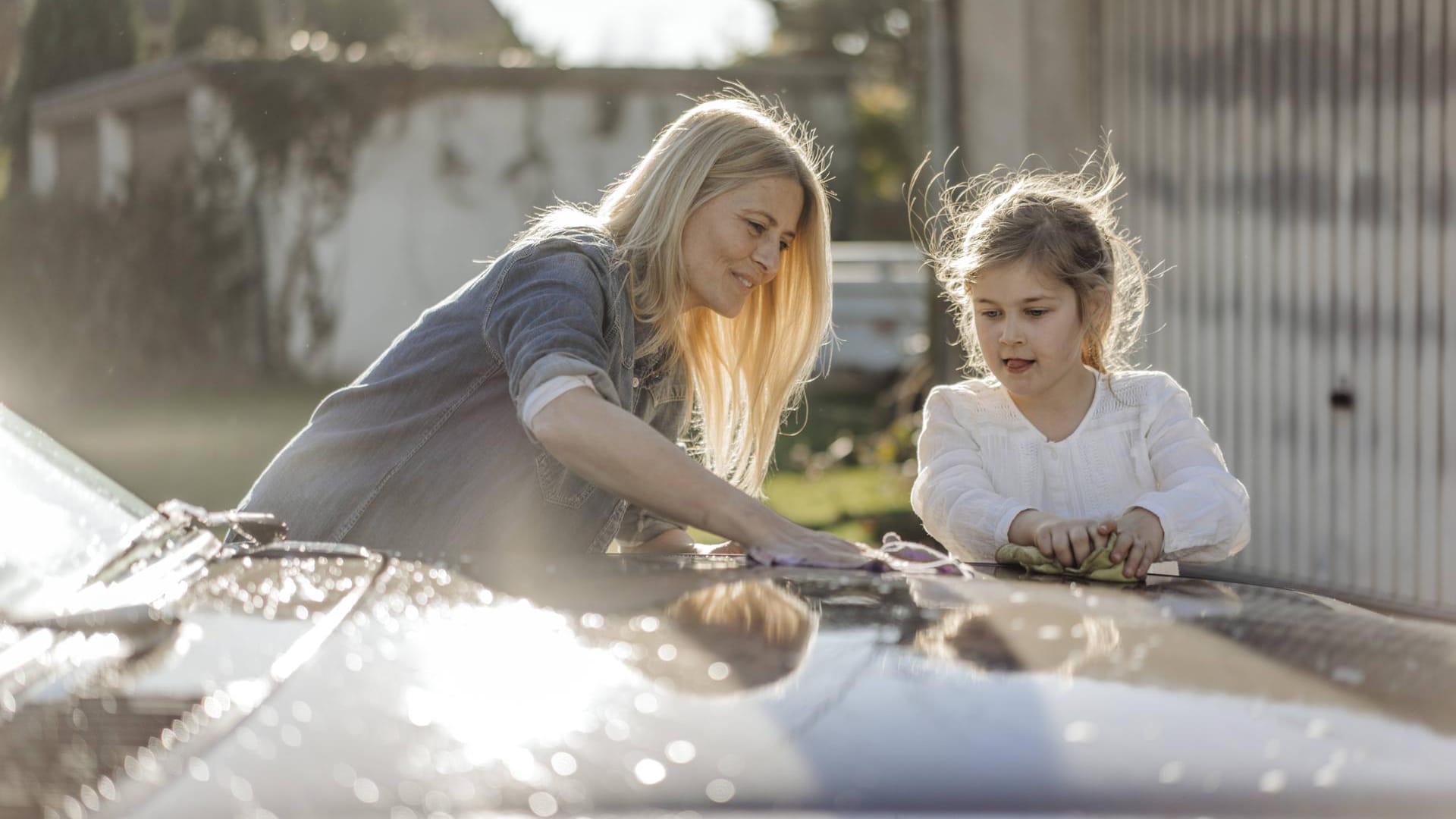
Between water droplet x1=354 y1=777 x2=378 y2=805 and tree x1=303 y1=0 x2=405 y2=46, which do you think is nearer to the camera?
water droplet x1=354 y1=777 x2=378 y2=805

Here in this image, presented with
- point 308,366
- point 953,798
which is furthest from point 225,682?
point 308,366

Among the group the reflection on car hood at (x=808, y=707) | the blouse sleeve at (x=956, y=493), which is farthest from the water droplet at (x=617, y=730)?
the blouse sleeve at (x=956, y=493)

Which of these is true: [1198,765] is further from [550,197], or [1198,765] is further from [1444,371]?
[550,197]

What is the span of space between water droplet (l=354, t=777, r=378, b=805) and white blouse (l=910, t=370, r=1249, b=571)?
1745 mm

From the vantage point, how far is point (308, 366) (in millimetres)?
14734

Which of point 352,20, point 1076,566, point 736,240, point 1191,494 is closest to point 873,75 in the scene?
point 352,20

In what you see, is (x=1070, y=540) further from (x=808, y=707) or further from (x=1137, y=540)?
(x=808, y=707)

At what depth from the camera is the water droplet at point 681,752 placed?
50.3 inches

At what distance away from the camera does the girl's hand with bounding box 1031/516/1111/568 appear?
2.48 metres

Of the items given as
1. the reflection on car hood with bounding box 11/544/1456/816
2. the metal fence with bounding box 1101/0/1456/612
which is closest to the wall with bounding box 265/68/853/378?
the metal fence with bounding box 1101/0/1456/612

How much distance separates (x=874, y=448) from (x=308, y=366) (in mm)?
6230

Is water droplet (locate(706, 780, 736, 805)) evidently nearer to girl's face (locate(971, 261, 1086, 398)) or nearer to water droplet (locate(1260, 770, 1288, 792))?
water droplet (locate(1260, 770, 1288, 792))

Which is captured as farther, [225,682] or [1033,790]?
[225,682]

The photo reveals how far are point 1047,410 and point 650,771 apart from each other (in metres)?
2.02
